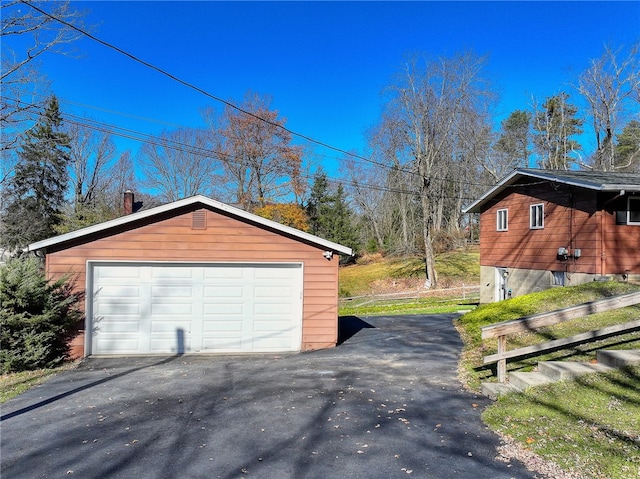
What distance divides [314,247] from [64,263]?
18.7 feet

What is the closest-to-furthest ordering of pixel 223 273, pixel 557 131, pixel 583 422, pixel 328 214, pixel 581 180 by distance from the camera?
pixel 583 422, pixel 223 273, pixel 581 180, pixel 557 131, pixel 328 214

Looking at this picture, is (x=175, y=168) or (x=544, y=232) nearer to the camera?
(x=544, y=232)

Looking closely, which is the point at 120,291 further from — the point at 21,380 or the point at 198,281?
the point at 21,380

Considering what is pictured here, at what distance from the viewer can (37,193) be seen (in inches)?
1110

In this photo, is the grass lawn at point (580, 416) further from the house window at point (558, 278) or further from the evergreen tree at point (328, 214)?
the evergreen tree at point (328, 214)

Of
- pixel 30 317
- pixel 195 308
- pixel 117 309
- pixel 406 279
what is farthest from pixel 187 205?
pixel 406 279

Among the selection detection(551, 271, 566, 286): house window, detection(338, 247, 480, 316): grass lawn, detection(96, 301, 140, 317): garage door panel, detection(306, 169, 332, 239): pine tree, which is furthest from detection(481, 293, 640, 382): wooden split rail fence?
detection(306, 169, 332, 239): pine tree

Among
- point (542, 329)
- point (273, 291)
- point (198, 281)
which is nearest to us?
point (542, 329)

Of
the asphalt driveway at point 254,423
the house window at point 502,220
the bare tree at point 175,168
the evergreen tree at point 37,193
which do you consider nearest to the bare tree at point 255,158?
the bare tree at point 175,168

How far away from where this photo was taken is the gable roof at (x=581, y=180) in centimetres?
1216

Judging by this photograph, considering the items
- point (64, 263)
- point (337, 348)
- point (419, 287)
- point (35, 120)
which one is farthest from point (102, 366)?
point (419, 287)

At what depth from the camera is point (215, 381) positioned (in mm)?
7074

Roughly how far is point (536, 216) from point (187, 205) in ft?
43.8

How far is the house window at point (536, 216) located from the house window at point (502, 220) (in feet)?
5.38
